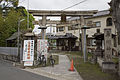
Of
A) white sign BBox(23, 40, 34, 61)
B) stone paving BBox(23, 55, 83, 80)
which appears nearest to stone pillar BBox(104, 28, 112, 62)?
stone paving BBox(23, 55, 83, 80)

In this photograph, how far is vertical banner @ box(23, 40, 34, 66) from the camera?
12.1m

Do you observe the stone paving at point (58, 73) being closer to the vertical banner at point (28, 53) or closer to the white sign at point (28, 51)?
the vertical banner at point (28, 53)

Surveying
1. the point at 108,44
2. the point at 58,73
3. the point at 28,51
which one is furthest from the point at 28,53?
the point at 108,44

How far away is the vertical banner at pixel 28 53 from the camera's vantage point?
39.6 ft

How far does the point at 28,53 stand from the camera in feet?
39.9

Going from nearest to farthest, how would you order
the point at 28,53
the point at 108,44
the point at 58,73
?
the point at 58,73 → the point at 108,44 → the point at 28,53

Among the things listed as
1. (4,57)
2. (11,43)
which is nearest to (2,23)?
(11,43)

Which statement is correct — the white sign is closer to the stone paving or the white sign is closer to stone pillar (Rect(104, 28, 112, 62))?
the stone paving

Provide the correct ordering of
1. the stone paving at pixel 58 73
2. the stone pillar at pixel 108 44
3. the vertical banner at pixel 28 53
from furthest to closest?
the vertical banner at pixel 28 53 → the stone pillar at pixel 108 44 → the stone paving at pixel 58 73

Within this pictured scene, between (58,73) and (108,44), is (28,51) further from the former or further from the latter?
(108,44)

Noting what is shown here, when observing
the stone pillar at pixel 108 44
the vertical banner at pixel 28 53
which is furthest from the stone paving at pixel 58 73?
the stone pillar at pixel 108 44

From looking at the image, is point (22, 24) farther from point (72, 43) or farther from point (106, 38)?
point (106, 38)

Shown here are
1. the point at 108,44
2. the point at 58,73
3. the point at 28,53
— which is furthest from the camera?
the point at 28,53

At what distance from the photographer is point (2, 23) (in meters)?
22.5
